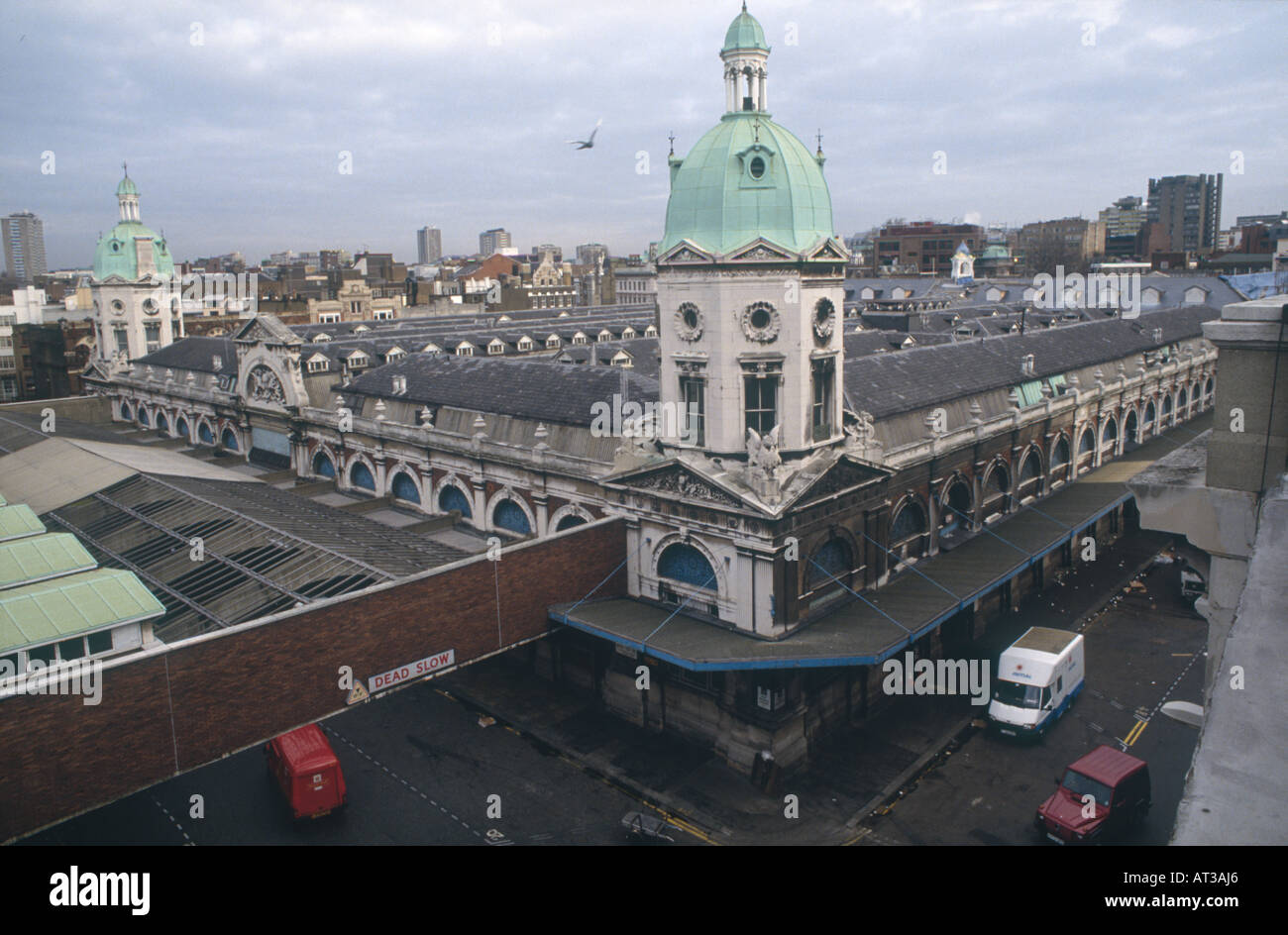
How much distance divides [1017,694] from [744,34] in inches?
1219

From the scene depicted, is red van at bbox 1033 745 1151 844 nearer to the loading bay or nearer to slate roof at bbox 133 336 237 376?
the loading bay

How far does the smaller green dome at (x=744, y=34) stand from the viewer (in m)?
39.1

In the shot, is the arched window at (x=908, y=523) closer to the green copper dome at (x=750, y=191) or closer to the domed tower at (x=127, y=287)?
the green copper dome at (x=750, y=191)

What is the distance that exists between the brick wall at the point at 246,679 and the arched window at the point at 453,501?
14.5 meters

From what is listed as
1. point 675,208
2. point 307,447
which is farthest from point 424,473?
point 675,208

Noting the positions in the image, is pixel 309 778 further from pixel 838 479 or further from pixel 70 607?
pixel 838 479

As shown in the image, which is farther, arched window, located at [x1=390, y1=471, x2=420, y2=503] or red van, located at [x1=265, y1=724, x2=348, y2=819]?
arched window, located at [x1=390, y1=471, x2=420, y2=503]

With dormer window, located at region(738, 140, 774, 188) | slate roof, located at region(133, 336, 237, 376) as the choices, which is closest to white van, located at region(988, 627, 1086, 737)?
dormer window, located at region(738, 140, 774, 188)

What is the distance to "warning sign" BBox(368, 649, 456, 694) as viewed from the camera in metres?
33.8

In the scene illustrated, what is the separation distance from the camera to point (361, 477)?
6184 cm

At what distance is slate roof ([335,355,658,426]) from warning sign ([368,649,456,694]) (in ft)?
51.3

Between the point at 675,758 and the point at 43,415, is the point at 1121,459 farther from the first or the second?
the point at 43,415

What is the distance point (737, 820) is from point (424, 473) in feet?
95.7

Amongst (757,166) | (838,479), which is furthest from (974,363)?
(757,166)
